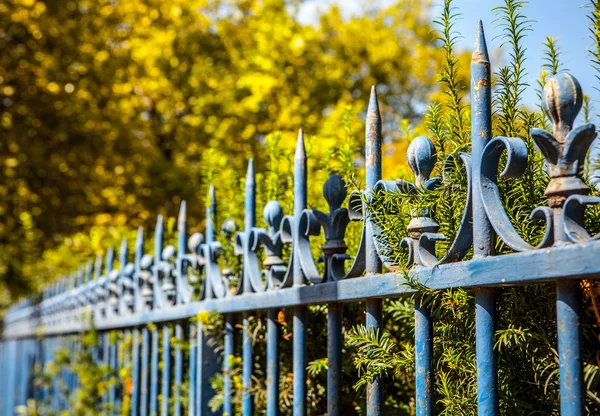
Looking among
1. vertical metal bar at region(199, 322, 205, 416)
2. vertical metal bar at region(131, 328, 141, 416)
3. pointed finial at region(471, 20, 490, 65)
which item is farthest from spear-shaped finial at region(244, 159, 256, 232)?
vertical metal bar at region(131, 328, 141, 416)

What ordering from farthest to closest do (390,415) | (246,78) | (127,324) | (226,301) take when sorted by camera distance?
(246,78)
(127,324)
(226,301)
(390,415)

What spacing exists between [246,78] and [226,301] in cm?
1087

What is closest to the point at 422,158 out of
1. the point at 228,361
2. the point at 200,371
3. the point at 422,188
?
the point at 422,188

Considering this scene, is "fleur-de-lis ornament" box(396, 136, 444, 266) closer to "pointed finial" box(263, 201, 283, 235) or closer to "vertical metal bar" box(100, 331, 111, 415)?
"pointed finial" box(263, 201, 283, 235)

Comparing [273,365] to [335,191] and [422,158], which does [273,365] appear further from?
[422,158]

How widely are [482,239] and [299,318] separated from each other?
0.86 m

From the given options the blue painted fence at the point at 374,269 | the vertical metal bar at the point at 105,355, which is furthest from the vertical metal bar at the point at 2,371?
the blue painted fence at the point at 374,269

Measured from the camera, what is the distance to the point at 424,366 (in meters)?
1.51

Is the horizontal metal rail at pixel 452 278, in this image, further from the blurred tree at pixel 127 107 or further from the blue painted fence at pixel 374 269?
the blurred tree at pixel 127 107

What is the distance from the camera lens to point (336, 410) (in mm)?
1868

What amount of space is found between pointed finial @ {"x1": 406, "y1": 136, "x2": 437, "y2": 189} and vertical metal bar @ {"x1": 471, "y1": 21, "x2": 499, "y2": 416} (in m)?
0.15

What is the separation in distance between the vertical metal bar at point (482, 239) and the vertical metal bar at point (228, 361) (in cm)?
132

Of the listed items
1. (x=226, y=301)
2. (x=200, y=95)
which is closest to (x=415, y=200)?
(x=226, y=301)

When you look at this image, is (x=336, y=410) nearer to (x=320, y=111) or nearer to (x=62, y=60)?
(x=62, y=60)
